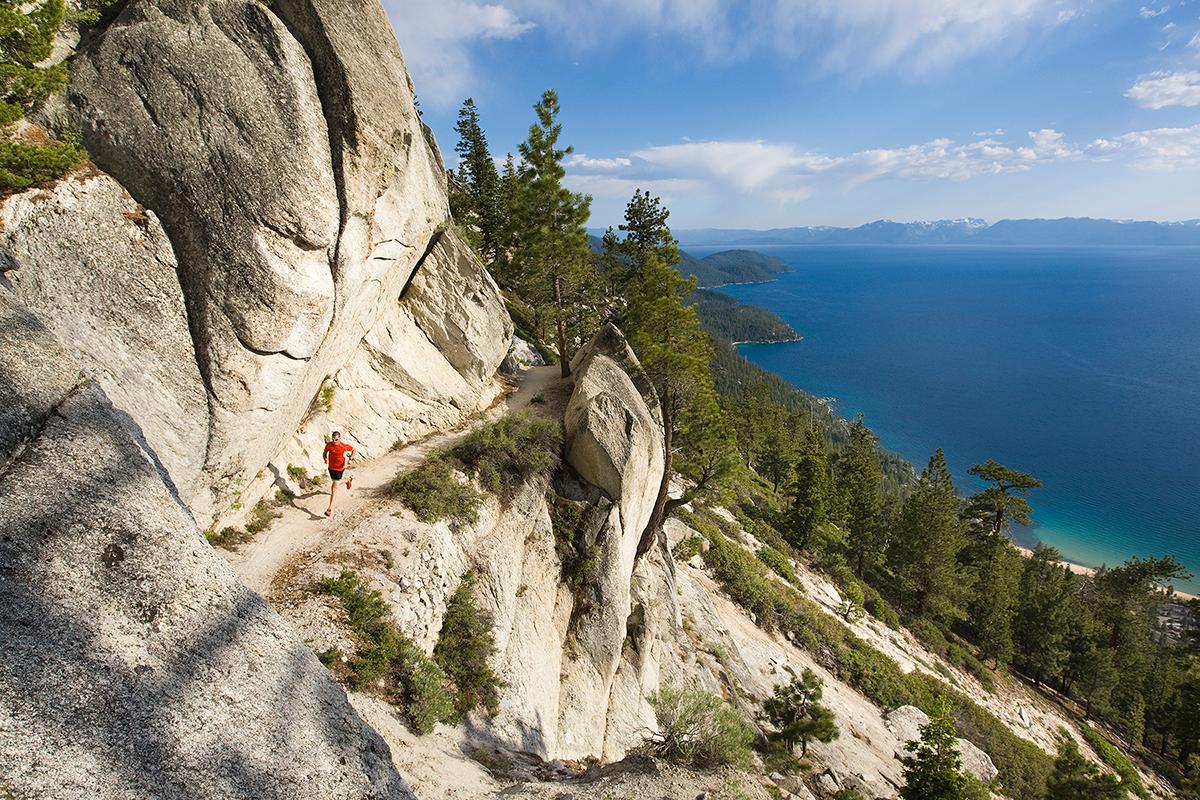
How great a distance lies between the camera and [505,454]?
51.3 ft

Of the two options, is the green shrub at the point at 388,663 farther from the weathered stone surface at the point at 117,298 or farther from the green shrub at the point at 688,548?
the green shrub at the point at 688,548

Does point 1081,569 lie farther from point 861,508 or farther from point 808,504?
point 808,504

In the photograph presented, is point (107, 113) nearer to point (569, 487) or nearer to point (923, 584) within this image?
point (569, 487)

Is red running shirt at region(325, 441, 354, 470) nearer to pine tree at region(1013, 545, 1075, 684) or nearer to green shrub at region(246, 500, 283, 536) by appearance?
green shrub at region(246, 500, 283, 536)

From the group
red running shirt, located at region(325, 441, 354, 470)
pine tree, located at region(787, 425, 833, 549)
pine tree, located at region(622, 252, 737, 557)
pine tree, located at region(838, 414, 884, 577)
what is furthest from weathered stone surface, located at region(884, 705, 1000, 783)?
red running shirt, located at region(325, 441, 354, 470)

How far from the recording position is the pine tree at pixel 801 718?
65.0ft

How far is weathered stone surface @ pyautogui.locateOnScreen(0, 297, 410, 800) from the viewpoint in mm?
4727

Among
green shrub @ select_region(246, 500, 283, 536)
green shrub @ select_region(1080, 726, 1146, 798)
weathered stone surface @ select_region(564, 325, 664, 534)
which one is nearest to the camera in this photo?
green shrub @ select_region(246, 500, 283, 536)

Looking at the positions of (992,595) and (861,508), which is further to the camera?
(861,508)

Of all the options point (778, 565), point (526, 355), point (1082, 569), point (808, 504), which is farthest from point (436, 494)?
point (1082, 569)

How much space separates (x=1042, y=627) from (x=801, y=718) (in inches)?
1749

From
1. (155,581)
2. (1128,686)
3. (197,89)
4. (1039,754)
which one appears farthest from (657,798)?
(1128,686)

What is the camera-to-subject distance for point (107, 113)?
31.9 ft

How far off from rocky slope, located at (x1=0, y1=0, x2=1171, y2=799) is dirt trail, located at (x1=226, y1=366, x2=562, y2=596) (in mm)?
77
